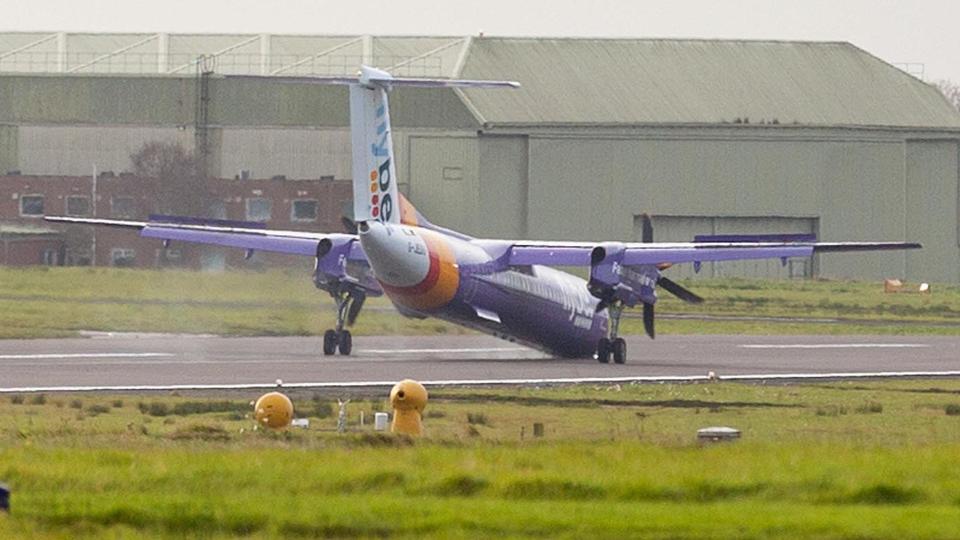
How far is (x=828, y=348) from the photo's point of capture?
61.8 metres

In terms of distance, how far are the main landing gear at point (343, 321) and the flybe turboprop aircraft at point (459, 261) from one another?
4 cm

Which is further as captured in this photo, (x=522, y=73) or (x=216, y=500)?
(x=522, y=73)

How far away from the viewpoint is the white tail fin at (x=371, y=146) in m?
→ 49.0

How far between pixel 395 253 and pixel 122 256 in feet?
204

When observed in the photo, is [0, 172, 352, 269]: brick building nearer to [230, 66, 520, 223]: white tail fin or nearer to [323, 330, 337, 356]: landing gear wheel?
[323, 330, 337, 356]: landing gear wheel

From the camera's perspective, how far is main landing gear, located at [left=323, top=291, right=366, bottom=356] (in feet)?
175

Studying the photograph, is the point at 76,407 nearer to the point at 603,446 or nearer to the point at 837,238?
the point at 603,446

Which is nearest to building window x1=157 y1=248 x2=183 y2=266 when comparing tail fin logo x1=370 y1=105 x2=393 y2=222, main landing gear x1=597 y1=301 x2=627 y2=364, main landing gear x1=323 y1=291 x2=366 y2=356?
main landing gear x1=323 y1=291 x2=366 y2=356

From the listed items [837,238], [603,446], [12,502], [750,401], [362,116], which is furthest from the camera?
[837,238]

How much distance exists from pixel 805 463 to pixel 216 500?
669cm

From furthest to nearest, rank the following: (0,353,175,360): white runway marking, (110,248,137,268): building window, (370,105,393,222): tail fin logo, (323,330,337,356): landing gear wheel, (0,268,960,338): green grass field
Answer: (110,248,137,268): building window → (0,268,960,338): green grass field → (323,330,337,356): landing gear wheel → (0,353,175,360): white runway marking → (370,105,393,222): tail fin logo

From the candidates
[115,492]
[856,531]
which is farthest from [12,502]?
[856,531]

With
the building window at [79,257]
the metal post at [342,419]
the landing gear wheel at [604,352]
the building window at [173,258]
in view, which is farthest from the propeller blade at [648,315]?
the building window at [79,257]

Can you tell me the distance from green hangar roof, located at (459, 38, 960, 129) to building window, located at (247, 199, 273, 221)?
12931 mm
